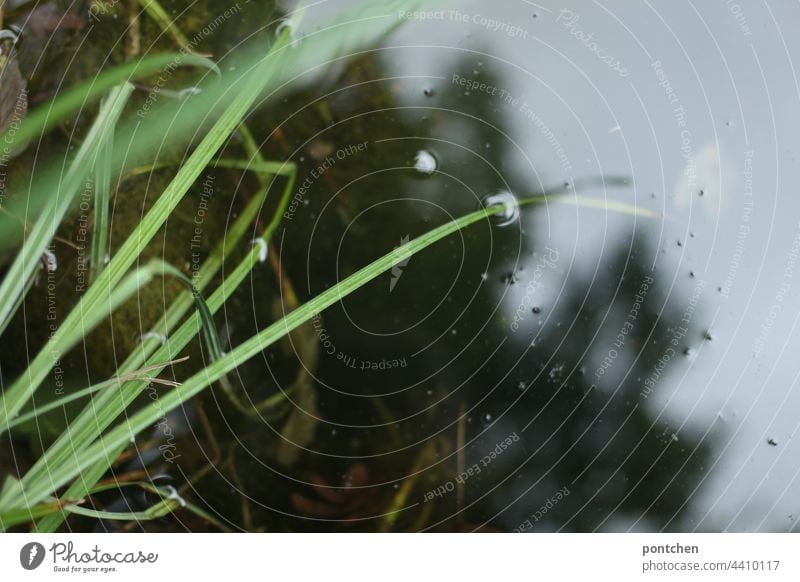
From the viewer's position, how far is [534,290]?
0.41 m

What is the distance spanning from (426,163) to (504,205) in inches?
2.7

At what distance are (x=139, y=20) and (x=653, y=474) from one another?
539mm

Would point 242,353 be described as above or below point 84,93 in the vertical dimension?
below

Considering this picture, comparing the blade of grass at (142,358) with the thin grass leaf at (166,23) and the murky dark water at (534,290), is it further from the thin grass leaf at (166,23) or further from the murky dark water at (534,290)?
the thin grass leaf at (166,23)

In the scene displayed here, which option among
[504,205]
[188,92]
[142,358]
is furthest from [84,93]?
[504,205]

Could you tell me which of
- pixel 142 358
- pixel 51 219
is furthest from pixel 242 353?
pixel 51 219

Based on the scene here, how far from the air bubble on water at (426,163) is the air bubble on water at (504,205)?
47mm

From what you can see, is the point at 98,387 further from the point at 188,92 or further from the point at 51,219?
the point at 188,92

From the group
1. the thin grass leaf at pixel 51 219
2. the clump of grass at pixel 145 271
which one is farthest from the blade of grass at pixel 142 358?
the thin grass leaf at pixel 51 219

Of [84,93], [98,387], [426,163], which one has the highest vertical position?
[84,93]
